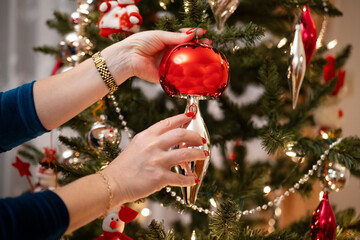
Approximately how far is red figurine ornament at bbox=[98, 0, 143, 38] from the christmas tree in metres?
0.03

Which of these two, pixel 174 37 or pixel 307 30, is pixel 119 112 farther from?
pixel 307 30

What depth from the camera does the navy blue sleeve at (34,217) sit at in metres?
0.42

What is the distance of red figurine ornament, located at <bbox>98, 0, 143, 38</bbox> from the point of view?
2.53ft

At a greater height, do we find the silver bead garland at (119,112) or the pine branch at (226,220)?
the silver bead garland at (119,112)

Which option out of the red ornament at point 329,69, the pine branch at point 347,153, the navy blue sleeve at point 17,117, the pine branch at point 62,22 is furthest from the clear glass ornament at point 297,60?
the pine branch at point 62,22

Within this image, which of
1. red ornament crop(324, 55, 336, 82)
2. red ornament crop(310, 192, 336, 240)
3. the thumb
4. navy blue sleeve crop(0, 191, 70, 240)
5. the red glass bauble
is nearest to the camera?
navy blue sleeve crop(0, 191, 70, 240)

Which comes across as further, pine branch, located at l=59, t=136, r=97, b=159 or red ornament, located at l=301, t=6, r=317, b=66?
pine branch, located at l=59, t=136, r=97, b=159

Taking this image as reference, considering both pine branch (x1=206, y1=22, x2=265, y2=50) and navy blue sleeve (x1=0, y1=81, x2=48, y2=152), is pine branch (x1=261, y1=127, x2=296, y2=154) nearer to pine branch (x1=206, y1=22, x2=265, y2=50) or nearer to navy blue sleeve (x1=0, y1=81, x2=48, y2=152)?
pine branch (x1=206, y1=22, x2=265, y2=50)

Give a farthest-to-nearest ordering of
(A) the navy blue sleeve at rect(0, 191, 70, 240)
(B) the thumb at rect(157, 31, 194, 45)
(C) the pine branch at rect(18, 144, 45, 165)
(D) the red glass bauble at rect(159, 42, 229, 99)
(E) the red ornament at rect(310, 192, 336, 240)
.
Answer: (C) the pine branch at rect(18, 144, 45, 165) → (E) the red ornament at rect(310, 192, 336, 240) → (B) the thumb at rect(157, 31, 194, 45) → (D) the red glass bauble at rect(159, 42, 229, 99) → (A) the navy blue sleeve at rect(0, 191, 70, 240)

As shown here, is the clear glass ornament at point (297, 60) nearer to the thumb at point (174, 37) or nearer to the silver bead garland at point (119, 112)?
the thumb at point (174, 37)

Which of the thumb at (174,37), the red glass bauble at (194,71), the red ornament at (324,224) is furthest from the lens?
the red ornament at (324,224)

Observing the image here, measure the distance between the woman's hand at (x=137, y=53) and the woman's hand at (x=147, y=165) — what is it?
0.23 meters

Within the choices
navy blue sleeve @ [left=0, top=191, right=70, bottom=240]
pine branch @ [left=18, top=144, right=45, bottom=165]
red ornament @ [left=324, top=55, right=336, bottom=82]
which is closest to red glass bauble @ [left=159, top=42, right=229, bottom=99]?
navy blue sleeve @ [left=0, top=191, right=70, bottom=240]

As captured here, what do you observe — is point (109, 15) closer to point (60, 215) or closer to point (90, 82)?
point (90, 82)
